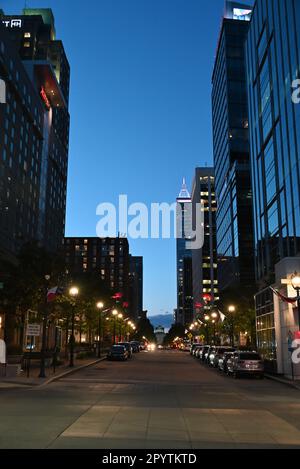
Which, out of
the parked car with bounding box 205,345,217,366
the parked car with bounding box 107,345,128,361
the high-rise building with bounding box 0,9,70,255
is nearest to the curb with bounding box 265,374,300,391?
the parked car with bounding box 205,345,217,366

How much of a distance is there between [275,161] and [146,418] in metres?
46.0

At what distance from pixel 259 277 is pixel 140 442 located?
60.0 metres

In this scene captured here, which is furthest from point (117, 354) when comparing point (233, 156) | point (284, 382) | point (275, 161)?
point (233, 156)

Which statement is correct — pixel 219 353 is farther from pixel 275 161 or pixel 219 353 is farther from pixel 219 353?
pixel 275 161

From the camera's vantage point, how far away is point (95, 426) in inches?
519

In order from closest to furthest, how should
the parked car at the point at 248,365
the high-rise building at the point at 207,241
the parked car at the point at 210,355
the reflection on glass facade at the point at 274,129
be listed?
the parked car at the point at 248,365 → the parked car at the point at 210,355 → the reflection on glass facade at the point at 274,129 → the high-rise building at the point at 207,241

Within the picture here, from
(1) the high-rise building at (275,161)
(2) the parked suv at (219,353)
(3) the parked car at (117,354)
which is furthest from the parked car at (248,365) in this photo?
(3) the parked car at (117,354)

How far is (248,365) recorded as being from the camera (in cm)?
3316

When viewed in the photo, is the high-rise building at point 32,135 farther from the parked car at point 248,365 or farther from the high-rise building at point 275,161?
the parked car at point 248,365

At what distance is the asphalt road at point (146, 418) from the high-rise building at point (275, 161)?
38.4 ft

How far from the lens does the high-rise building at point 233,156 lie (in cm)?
10531

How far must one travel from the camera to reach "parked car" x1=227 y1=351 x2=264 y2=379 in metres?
33.2

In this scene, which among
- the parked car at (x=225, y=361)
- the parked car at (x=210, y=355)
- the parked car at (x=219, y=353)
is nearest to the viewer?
the parked car at (x=225, y=361)
